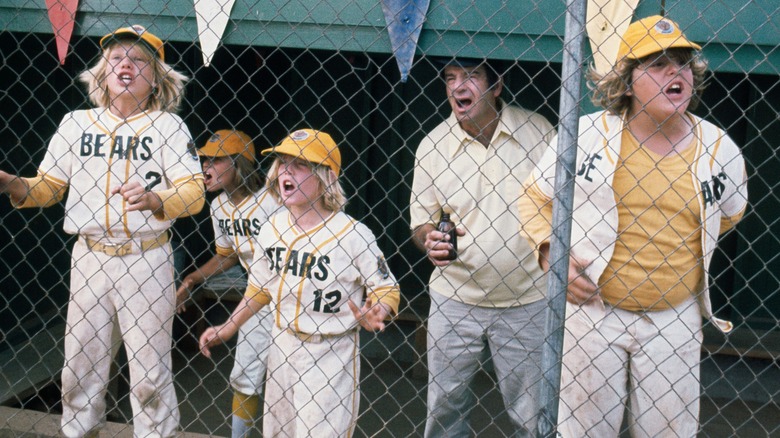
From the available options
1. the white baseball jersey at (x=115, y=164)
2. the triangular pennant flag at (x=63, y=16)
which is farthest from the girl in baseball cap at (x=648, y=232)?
the triangular pennant flag at (x=63, y=16)

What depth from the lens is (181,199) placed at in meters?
3.61

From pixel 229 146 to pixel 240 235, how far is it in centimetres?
54

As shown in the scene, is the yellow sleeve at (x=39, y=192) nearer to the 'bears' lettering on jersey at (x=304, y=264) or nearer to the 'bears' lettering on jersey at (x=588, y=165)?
the 'bears' lettering on jersey at (x=304, y=264)

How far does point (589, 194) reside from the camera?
9.92 feet

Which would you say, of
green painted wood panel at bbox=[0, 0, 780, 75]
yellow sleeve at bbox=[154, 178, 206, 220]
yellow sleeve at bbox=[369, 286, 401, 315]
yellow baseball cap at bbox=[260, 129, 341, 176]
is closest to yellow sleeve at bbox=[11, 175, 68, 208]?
yellow sleeve at bbox=[154, 178, 206, 220]

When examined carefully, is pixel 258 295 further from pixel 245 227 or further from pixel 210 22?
pixel 210 22

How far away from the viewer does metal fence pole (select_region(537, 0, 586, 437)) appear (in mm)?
2625

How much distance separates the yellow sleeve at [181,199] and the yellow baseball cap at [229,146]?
3.00 ft

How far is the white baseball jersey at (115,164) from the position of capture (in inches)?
147

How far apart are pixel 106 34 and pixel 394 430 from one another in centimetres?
264

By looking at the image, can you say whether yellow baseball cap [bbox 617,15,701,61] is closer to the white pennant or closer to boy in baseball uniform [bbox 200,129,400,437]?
the white pennant

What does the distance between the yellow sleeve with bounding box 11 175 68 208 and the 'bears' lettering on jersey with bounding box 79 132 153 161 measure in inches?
7.5

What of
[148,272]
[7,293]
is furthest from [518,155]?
[7,293]

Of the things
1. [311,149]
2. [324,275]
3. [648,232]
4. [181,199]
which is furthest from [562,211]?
[181,199]
